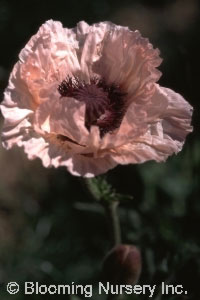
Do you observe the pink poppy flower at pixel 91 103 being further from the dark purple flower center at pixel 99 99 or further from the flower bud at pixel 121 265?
the flower bud at pixel 121 265

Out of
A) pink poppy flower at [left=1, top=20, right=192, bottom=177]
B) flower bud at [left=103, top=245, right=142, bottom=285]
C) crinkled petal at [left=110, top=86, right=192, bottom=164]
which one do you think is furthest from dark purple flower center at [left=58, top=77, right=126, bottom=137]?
flower bud at [left=103, top=245, right=142, bottom=285]

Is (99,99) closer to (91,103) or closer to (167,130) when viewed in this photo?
(91,103)

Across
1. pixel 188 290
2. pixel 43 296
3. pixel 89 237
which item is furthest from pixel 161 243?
pixel 89 237

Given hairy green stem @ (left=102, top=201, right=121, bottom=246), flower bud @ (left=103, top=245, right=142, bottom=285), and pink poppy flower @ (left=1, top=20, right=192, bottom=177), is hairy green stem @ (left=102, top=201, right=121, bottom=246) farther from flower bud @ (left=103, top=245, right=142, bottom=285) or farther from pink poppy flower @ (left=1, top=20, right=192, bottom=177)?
pink poppy flower @ (left=1, top=20, right=192, bottom=177)

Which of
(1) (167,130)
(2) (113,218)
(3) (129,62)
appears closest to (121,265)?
(2) (113,218)

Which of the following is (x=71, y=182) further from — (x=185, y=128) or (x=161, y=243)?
(x=185, y=128)

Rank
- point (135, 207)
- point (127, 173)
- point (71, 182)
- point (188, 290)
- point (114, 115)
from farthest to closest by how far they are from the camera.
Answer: point (71, 182)
point (127, 173)
point (135, 207)
point (188, 290)
point (114, 115)

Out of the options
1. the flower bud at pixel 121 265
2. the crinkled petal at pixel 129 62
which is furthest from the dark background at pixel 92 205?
the crinkled petal at pixel 129 62
